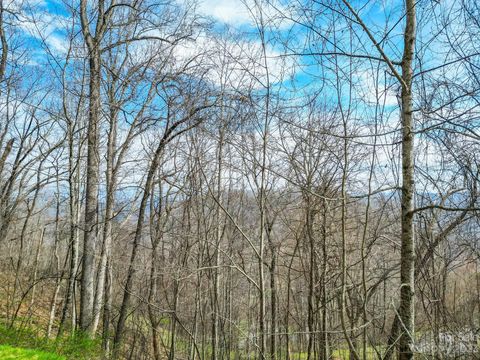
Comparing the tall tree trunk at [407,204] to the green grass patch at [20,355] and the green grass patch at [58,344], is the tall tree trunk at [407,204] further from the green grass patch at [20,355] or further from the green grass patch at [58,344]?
the green grass patch at [58,344]

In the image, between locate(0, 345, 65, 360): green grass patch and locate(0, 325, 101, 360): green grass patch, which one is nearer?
locate(0, 345, 65, 360): green grass patch

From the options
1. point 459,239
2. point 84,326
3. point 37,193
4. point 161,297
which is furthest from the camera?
point 37,193

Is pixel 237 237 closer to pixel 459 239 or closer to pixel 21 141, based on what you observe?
pixel 459 239

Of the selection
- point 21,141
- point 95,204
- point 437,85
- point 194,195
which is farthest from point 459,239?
point 21,141

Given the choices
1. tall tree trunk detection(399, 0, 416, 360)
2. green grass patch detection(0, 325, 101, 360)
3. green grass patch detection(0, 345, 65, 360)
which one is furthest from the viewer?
green grass patch detection(0, 325, 101, 360)

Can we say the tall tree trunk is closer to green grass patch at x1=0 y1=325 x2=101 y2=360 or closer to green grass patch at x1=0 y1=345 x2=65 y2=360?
green grass patch at x1=0 y1=345 x2=65 y2=360

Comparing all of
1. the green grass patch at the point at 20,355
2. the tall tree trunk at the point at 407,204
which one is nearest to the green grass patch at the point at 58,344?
the green grass patch at the point at 20,355

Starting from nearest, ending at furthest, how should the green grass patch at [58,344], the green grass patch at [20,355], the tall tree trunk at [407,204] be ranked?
the tall tree trunk at [407,204], the green grass patch at [20,355], the green grass patch at [58,344]

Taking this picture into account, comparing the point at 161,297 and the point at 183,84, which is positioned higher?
the point at 183,84

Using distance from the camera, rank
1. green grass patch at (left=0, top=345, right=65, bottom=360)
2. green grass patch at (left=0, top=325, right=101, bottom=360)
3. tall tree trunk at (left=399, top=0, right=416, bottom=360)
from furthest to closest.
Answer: green grass patch at (left=0, top=325, right=101, bottom=360)
green grass patch at (left=0, top=345, right=65, bottom=360)
tall tree trunk at (left=399, top=0, right=416, bottom=360)

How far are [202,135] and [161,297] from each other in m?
6.59

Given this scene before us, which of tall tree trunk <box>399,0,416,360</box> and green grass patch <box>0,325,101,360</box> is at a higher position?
tall tree trunk <box>399,0,416,360</box>

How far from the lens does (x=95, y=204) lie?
7.82 metres

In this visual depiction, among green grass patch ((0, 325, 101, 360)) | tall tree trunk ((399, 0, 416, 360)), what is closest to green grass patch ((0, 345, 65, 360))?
green grass patch ((0, 325, 101, 360))
